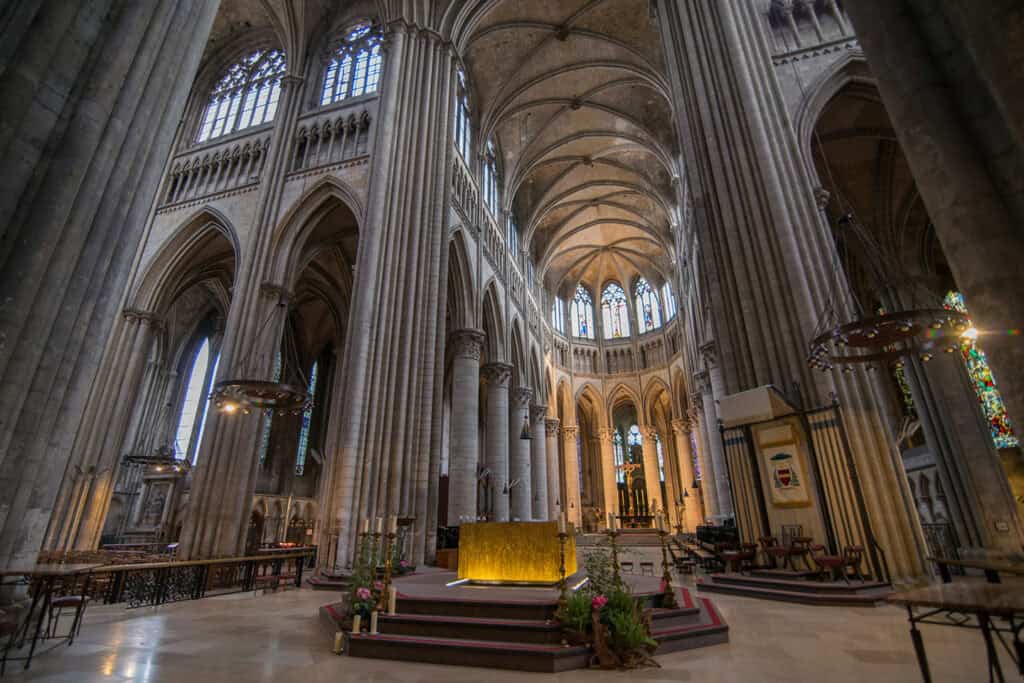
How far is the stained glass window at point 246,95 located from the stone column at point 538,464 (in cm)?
1749

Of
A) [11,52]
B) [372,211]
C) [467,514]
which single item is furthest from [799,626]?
[372,211]

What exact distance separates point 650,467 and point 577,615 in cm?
2704

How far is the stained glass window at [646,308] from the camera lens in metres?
31.5

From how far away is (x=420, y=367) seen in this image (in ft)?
38.4

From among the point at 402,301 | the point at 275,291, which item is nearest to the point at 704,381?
the point at 402,301

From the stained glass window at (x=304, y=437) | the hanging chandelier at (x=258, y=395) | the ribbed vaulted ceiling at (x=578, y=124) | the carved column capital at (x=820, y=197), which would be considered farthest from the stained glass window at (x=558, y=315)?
the hanging chandelier at (x=258, y=395)

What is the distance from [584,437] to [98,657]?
104ft

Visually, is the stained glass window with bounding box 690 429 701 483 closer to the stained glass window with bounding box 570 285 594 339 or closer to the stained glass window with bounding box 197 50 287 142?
the stained glass window with bounding box 570 285 594 339

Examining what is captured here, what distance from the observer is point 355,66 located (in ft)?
54.6

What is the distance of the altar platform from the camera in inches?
159

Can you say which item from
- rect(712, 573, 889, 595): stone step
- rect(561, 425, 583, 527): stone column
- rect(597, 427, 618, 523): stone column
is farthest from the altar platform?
rect(597, 427, 618, 523): stone column

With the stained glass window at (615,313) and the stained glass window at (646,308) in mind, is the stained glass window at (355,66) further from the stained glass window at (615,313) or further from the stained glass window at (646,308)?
the stained glass window at (646,308)

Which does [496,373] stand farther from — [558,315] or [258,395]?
[558,315]

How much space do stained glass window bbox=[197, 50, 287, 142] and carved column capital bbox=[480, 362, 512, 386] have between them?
12.2 metres
